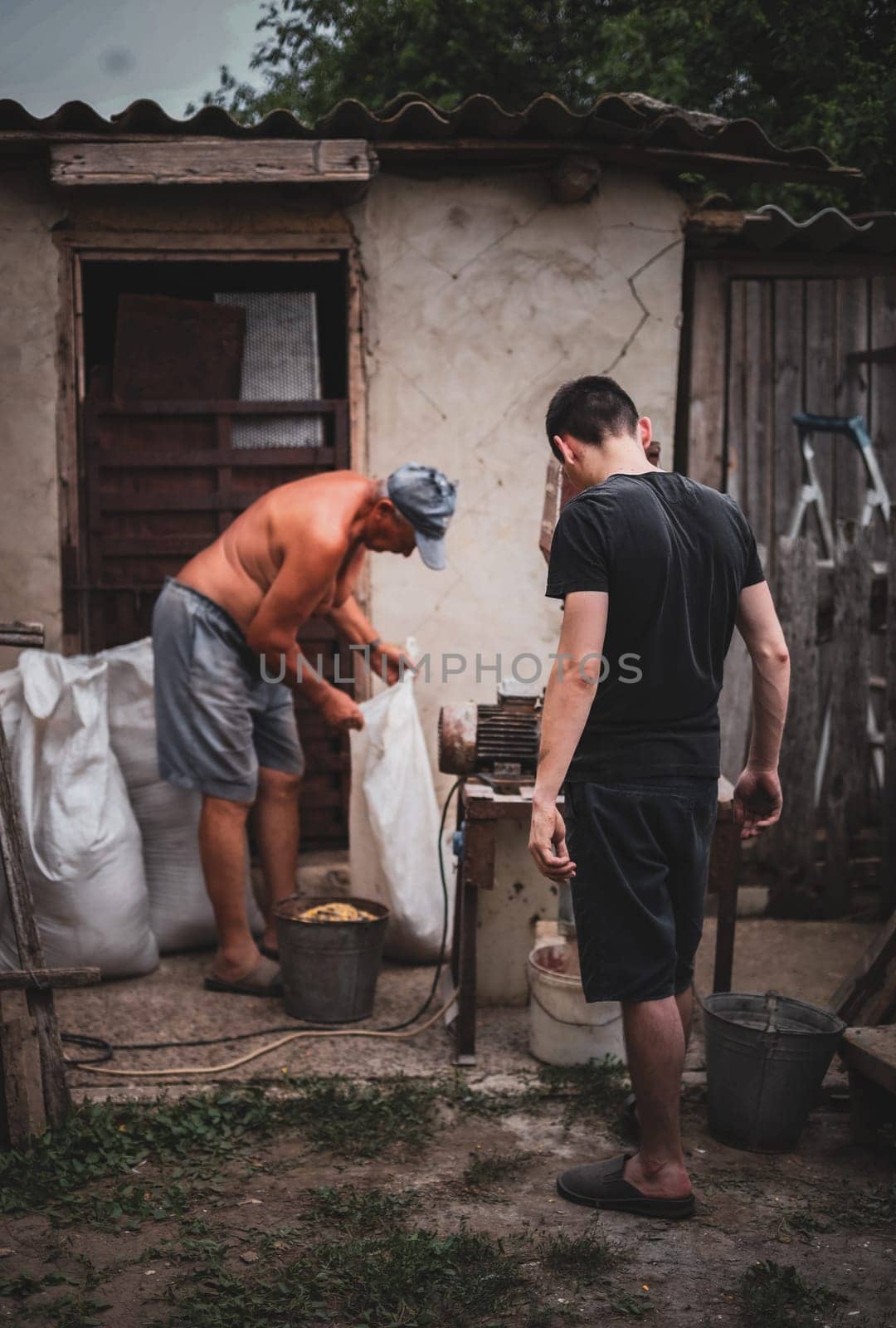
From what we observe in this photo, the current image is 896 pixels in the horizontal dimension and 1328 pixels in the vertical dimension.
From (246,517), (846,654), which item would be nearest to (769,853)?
(846,654)

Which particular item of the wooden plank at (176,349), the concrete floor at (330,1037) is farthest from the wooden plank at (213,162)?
the concrete floor at (330,1037)

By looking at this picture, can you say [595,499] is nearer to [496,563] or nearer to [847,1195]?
[847,1195]

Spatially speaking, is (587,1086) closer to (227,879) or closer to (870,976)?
(870,976)

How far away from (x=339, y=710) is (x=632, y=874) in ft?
6.55

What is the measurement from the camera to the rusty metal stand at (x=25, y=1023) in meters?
3.21

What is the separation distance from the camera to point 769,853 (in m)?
5.62

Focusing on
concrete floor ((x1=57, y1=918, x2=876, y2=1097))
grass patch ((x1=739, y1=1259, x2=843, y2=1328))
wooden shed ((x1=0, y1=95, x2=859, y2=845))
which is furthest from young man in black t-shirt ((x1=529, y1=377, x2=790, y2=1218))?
wooden shed ((x1=0, y1=95, x2=859, y2=845))

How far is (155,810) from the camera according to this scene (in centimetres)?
491

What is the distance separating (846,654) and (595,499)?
310cm

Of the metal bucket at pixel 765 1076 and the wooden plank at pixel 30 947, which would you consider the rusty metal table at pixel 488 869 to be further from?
the wooden plank at pixel 30 947

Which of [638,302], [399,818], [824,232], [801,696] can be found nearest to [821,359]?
[824,232]

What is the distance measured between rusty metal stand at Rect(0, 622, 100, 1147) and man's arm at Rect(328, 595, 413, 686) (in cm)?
187

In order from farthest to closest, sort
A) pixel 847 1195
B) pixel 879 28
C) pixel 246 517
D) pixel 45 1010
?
pixel 879 28
pixel 246 517
pixel 45 1010
pixel 847 1195

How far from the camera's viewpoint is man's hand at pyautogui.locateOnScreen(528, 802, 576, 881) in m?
2.72
